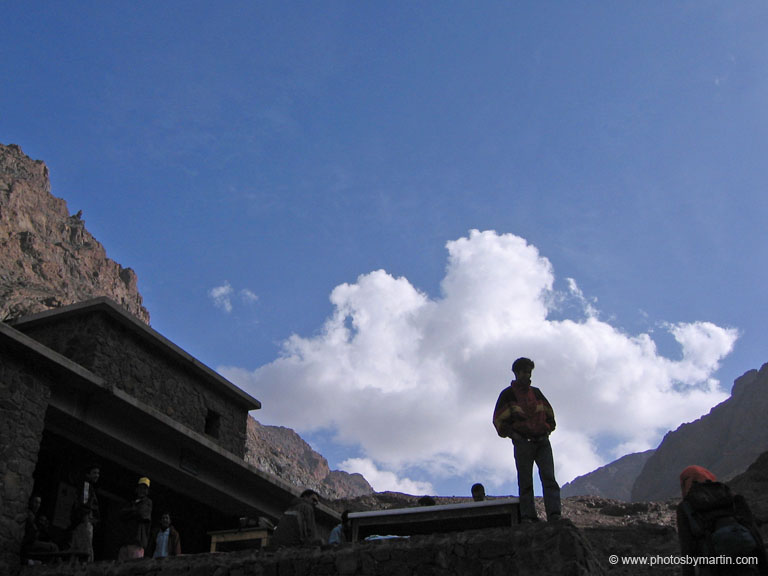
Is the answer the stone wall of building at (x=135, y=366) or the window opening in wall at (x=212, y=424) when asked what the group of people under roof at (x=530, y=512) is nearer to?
the stone wall of building at (x=135, y=366)

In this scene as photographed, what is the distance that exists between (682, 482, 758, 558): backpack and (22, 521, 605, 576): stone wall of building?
937 mm

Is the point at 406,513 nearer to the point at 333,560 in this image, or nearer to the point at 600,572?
the point at 333,560

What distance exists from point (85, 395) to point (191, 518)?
4.47 m

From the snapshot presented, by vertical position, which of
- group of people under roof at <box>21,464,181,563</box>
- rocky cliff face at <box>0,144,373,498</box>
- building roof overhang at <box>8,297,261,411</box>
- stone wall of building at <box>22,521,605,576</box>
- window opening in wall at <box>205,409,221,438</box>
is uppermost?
rocky cliff face at <box>0,144,373,498</box>

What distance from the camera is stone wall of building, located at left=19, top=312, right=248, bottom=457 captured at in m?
13.0

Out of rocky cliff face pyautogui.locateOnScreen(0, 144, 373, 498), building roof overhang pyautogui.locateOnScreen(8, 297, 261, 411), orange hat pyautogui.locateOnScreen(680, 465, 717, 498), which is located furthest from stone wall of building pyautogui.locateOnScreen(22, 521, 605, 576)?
rocky cliff face pyautogui.locateOnScreen(0, 144, 373, 498)

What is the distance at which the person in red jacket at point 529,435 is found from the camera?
692 cm

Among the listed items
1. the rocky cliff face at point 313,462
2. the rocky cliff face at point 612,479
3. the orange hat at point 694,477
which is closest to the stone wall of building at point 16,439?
the orange hat at point 694,477

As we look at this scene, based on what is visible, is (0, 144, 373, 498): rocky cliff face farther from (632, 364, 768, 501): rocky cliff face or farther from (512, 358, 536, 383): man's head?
(512, 358, 536, 383): man's head

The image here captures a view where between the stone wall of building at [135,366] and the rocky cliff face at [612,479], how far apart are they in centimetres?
10793

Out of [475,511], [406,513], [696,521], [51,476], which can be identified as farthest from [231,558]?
[51,476]

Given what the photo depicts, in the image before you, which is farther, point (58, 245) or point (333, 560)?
point (58, 245)

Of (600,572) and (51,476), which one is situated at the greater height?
(51,476)

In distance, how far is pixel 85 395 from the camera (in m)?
10.2
